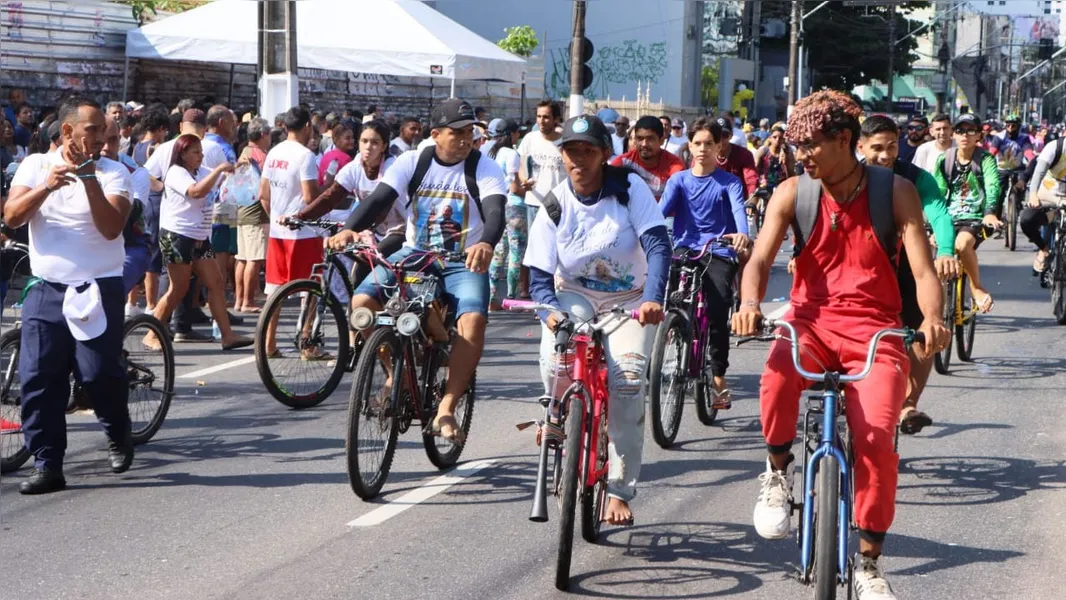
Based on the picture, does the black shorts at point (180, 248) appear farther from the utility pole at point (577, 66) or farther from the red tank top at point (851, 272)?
the utility pole at point (577, 66)

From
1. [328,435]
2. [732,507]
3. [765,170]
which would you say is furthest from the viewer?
[765,170]

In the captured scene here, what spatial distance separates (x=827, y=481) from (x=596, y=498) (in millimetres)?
1694

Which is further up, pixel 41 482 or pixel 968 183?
pixel 968 183

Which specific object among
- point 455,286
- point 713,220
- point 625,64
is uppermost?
point 625,64

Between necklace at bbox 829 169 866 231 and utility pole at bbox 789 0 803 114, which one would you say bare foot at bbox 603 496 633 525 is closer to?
necklace at bbox 829 169 866 231

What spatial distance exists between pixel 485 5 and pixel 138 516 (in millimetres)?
58282

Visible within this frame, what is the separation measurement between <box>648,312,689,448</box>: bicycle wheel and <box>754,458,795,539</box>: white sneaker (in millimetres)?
2918

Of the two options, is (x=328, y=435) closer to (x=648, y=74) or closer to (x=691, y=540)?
(x=691, y=540)

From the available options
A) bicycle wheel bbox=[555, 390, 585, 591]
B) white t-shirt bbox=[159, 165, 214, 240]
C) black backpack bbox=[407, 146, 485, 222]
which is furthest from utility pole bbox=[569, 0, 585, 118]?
bicycle wheel bbox=[555, 390, 585, 591]

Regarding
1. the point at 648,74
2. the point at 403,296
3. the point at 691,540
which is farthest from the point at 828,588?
the point at 648,74

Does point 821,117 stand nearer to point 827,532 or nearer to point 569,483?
point 827,532

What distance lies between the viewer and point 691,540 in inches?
265

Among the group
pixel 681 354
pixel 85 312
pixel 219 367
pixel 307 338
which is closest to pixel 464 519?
pixel 85 312

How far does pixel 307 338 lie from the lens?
383 inches
